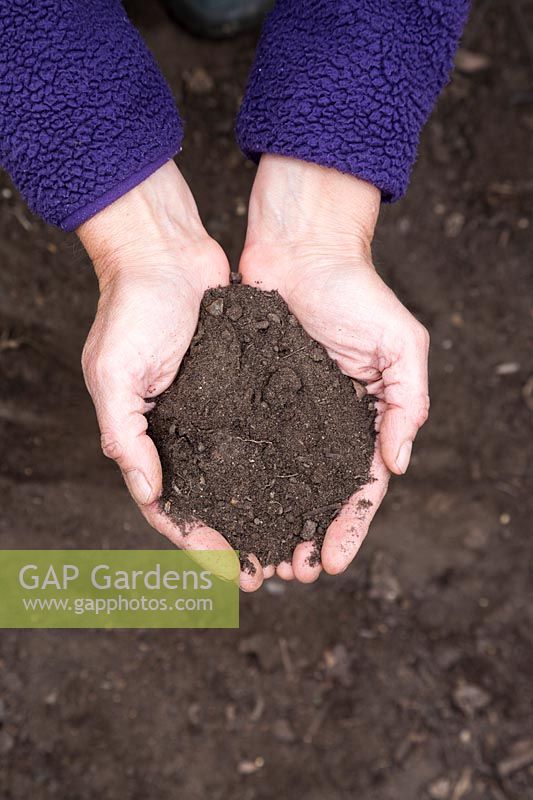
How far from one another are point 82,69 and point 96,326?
2.04ft

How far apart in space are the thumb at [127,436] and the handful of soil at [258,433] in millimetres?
119

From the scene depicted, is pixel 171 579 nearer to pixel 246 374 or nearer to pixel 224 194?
pixel 246 374

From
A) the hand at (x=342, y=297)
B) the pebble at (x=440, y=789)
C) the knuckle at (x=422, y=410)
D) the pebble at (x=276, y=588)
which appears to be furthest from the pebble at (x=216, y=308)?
the pebble at (x=440, y=789)

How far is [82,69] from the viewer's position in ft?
5.60

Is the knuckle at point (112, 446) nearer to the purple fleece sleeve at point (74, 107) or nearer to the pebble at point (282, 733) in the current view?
the purple fleece sleeve at point (74, 107)

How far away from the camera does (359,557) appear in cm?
277

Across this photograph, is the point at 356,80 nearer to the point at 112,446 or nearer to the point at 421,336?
the point at 421,336

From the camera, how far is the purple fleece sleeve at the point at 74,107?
5.49 ft

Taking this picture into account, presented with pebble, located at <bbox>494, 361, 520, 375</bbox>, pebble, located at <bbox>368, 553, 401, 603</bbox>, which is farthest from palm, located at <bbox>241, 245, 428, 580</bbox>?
pebble, located at <bbox>494, 361, 520, 375</bbox>

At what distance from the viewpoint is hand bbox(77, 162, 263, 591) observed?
171cm

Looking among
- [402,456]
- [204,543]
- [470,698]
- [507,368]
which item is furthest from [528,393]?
[204,543]

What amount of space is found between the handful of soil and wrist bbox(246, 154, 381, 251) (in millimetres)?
237

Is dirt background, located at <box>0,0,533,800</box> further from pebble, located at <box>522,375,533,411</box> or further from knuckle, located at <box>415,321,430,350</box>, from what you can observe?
knuckle, located at <box>415,321,430,350</box>

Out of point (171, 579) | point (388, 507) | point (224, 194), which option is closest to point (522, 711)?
point (388, 507)
